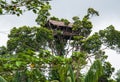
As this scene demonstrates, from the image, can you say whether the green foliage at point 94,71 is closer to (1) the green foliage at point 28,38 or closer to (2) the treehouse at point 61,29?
(1) the green foliage at point 28,38

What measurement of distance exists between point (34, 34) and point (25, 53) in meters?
26.7

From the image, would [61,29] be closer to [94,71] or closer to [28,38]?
[28,38]

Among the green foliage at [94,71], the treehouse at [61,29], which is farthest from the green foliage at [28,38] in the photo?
the green foliage at [94,71]

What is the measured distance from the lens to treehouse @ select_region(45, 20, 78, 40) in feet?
113

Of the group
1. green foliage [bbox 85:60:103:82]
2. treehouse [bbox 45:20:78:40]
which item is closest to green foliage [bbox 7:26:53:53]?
treehouse [bbox 45:20:78:40]

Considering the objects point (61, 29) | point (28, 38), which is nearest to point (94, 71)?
point (28, 38)

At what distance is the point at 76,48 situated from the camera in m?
32.8

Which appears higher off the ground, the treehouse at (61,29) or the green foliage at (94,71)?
the treehouse at (61,29)

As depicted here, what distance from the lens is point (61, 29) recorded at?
116 feet

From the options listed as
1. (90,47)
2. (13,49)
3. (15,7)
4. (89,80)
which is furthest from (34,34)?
(15,7)

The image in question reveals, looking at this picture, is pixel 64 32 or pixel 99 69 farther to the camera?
pixel 64 32

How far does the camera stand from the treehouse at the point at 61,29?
113 feet

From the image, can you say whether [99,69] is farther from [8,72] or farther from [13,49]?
[13,49]

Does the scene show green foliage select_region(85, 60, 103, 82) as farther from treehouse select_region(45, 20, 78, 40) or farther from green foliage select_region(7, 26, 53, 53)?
treehouse select_region(45, 20, 78, 40)
